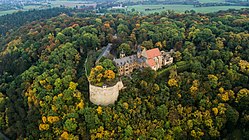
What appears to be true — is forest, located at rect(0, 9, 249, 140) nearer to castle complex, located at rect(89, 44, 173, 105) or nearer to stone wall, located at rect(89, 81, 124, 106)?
stone wall, located at rect(89, 81, 124, 106)

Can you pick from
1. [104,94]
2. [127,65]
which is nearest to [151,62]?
[127,65]

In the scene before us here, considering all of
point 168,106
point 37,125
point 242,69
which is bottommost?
point 37,125

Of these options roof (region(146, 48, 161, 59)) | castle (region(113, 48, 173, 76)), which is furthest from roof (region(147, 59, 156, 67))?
roof (region(146, 48, 161, 59))

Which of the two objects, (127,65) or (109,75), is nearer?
(109,75)

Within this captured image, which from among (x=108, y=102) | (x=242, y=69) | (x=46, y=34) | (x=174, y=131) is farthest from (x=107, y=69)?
(x=46, y=34)

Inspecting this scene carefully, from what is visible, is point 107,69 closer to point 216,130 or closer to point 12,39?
point 216,130

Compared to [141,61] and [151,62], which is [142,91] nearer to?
[151,62]
